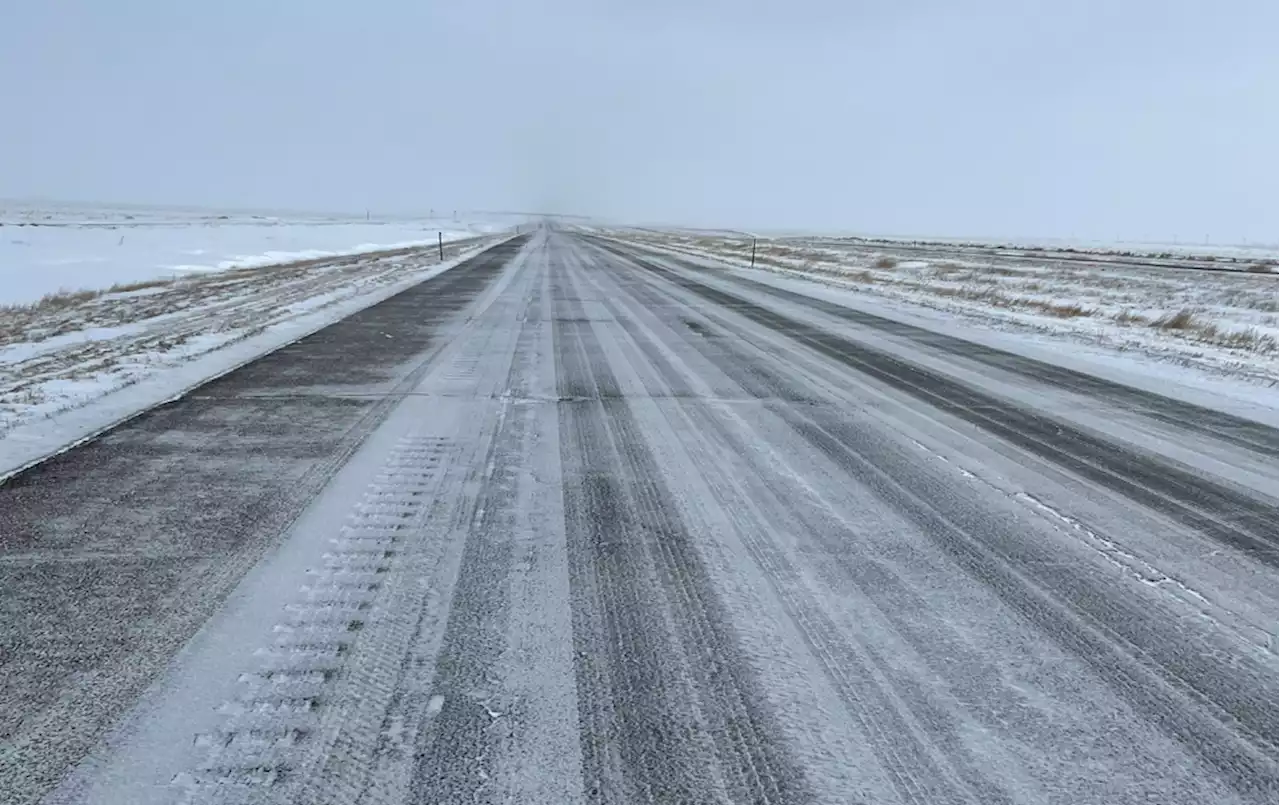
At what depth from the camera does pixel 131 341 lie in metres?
9.49

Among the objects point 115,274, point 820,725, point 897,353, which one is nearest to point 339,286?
point 115,274

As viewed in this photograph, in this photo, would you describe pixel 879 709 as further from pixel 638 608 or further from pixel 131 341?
pixel 131 341

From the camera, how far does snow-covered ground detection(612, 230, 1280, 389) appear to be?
33.5ft

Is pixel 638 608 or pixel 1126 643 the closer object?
pixel 1126 643

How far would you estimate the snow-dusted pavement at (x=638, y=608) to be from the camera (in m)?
2.07

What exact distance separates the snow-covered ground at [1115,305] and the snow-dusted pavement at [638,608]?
15.8 ft

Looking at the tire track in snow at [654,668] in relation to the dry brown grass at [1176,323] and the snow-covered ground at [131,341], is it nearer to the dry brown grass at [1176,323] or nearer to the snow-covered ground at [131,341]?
the snow-covered ground at [131,341]

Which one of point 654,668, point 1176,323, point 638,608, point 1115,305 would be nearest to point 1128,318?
point 1176,323

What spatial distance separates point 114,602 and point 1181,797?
3731 mm

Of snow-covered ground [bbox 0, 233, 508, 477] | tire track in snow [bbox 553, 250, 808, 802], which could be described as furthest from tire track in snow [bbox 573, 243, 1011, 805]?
snow-covered ground [bbox 0, 233, 508, 477]

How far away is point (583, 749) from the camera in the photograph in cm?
212

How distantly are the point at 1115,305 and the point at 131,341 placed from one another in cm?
2036

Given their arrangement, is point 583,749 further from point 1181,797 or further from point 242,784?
point 1181,797

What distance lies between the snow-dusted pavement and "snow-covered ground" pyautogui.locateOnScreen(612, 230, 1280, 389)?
4.82m
